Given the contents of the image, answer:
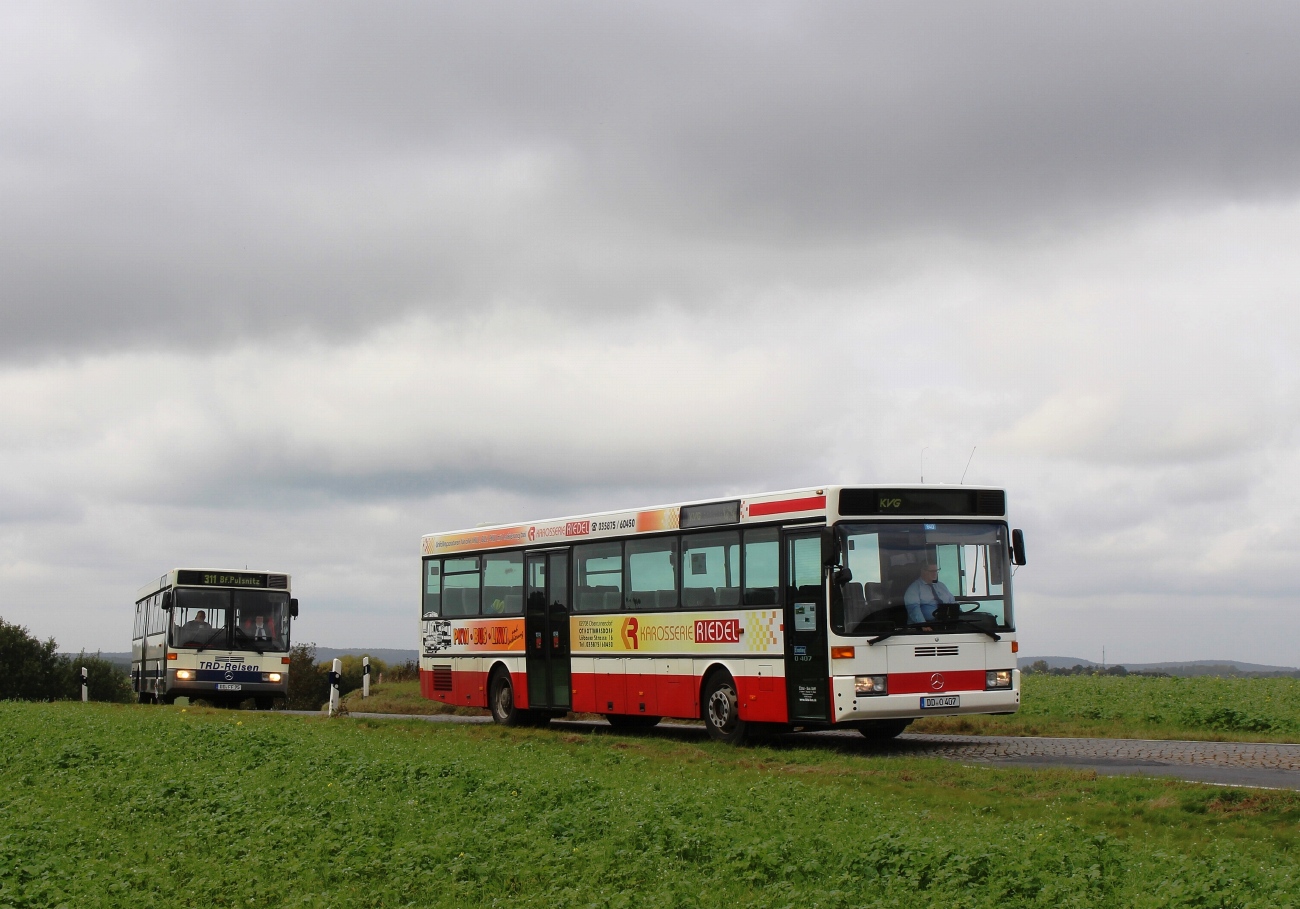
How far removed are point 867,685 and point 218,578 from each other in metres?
22.4

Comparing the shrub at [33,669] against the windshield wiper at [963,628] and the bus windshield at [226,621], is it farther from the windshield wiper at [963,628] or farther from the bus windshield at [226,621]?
the windshield wiper at [963,628]

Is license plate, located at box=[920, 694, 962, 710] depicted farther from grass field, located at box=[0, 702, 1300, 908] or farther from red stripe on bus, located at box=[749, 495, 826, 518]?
red stripe on bus, located at box=[749, 495, 826, 518]

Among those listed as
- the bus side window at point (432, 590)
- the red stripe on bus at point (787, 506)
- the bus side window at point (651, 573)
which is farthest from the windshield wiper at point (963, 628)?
the bus side window at point (432, 590)

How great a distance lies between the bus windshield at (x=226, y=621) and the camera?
1393 inches

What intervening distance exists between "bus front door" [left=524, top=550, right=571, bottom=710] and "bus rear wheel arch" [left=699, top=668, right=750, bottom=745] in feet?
12.7

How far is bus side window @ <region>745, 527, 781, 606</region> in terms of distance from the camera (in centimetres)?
1930

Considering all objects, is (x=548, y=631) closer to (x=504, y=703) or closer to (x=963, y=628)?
(x=504, y=703)

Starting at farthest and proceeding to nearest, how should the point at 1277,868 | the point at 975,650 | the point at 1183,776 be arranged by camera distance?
the point at 975,650 < the point at 1183,776 < the point at 1277,868

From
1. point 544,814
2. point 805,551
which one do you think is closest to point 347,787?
point 544,814

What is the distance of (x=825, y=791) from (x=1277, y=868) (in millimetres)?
4952

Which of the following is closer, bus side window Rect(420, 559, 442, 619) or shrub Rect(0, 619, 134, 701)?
bus side window Rect(420, 559, 442, 619)

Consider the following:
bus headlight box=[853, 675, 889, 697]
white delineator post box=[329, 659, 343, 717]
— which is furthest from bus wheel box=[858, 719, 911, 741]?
white delineator post box=[329, 659, 343, 717]

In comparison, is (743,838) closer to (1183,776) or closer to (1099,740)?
(1183,776)

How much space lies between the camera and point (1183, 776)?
1470 centimetres
